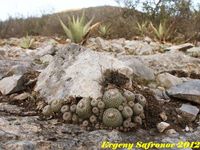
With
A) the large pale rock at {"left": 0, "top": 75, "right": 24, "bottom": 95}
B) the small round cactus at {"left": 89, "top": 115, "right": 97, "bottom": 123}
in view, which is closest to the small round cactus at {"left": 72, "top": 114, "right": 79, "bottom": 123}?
the small round cactus at {"left": 89, "top": 115, "right": 97, "bottom": 123}

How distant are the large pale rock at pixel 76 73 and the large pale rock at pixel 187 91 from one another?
450 millimetres

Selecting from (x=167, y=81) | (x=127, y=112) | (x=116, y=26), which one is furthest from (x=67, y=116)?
(x=116, y=26)

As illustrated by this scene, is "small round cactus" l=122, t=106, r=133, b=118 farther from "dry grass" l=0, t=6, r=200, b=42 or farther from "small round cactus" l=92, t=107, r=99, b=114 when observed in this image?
"dry grass" l=0, t=6, r=200, b=42

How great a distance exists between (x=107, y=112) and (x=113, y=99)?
0.11 m

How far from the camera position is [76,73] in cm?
321

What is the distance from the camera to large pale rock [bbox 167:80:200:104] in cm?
325

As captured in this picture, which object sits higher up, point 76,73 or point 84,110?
point 76,73

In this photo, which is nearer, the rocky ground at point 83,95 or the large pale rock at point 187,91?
the rocky ground at point 83,95

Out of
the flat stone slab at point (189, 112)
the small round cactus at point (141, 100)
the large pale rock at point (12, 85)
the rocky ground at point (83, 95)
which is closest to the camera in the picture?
the rocky ground at point (83, 95)

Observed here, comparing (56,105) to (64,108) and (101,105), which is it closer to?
(64,108)

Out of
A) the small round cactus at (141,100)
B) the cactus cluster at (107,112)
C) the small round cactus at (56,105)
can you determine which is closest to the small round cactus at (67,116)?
the cactus cluster at (107,112)

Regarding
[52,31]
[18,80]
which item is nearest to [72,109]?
[18,80]

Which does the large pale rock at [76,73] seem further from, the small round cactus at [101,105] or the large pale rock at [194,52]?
the large pale rock at [194,52]

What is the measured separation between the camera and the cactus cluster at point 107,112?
106 inches
